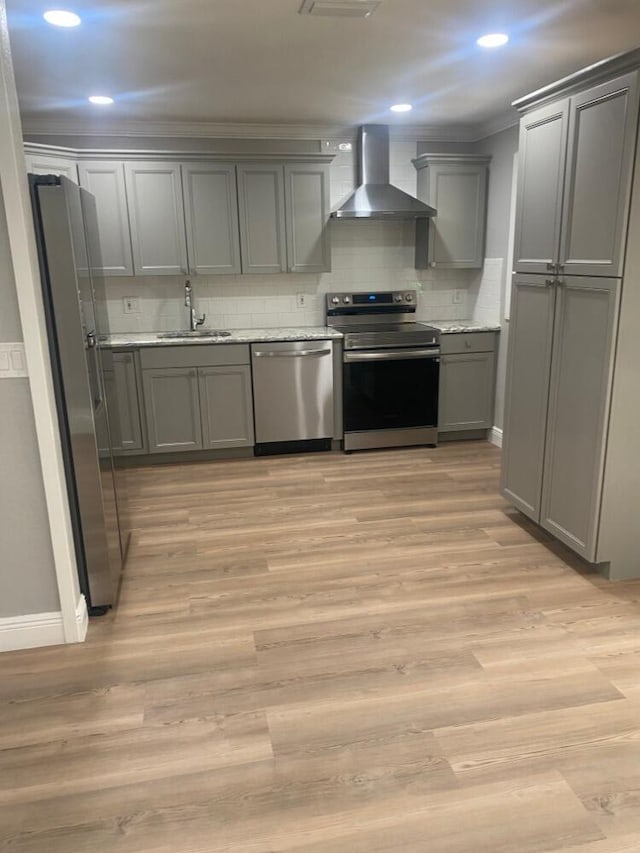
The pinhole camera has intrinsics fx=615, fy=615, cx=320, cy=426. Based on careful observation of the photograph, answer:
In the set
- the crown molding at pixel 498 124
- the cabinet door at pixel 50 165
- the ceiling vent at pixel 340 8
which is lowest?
the cabinet door at pixel 50 165

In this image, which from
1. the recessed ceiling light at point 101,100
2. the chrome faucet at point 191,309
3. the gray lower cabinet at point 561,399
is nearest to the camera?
the gray lower cabinet at point 561,399

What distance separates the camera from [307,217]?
15.7ft

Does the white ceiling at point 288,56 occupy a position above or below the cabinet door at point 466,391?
above

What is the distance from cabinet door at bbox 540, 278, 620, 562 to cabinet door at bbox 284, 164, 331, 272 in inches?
94.6

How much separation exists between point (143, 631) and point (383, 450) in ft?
9.07

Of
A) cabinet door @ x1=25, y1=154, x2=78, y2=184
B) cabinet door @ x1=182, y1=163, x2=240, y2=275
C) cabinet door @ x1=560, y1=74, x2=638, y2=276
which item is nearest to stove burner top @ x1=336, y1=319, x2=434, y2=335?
cabinet door @ x1=182, y1=163, x2=240, y2=275

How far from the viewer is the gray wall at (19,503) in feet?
7.07

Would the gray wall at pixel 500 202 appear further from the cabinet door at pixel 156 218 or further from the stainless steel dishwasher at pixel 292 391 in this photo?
the cabinet door at pixel 156 218

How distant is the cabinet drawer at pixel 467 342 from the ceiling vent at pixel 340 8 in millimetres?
2591

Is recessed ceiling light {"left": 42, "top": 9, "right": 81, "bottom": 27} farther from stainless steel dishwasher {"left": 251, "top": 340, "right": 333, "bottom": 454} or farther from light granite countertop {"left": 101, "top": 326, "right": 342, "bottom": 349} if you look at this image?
stainless steel dishwasher {"left": 251, "top": 340, "right": 333, "bottom": 454}

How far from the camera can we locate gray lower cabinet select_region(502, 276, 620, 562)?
8.82 ft

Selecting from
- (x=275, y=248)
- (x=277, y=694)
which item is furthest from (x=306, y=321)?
(x=277, y=694)

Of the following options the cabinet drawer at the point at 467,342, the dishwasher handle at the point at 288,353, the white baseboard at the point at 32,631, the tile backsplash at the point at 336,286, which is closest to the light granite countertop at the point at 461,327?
the cabinet drawer at the point at 467,342

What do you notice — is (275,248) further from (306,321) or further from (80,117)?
(80,117)
